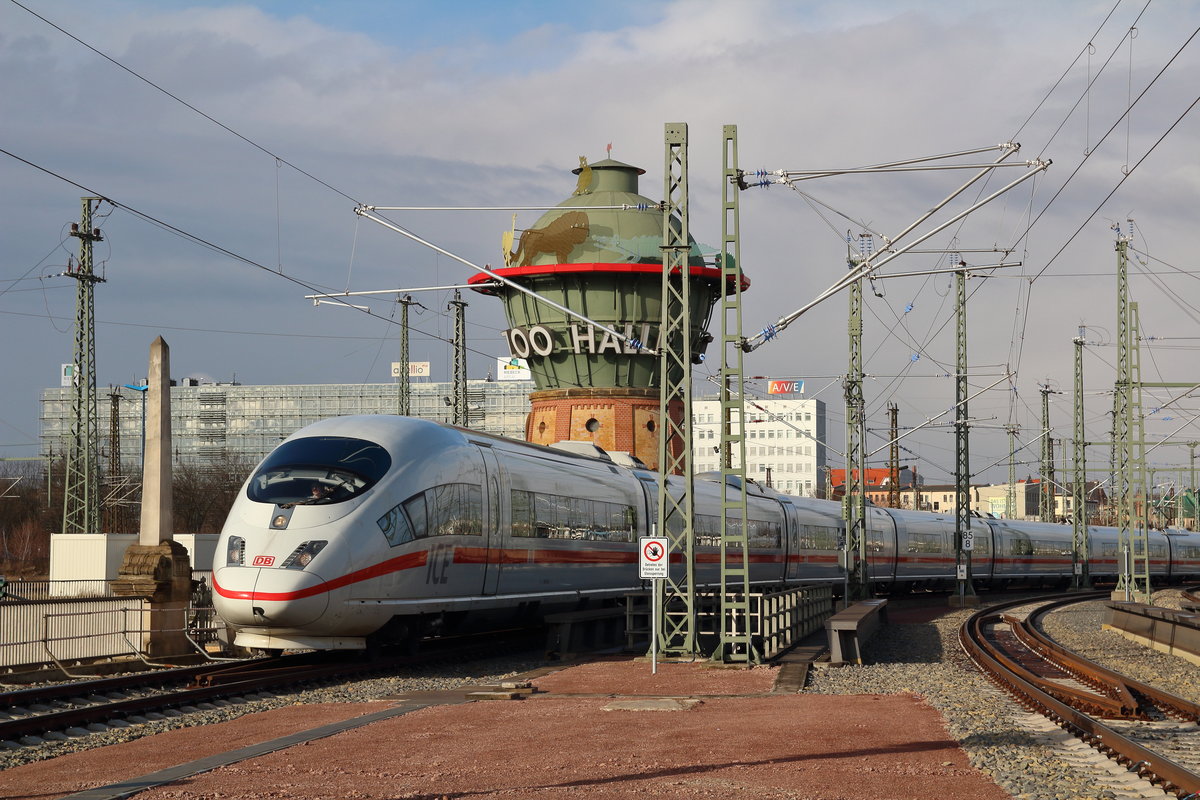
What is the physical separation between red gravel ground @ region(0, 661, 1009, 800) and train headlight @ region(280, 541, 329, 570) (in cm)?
342

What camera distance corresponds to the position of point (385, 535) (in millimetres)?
20797

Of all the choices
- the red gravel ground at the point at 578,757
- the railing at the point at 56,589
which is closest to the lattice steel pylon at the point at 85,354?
the railing at the point at 56,589

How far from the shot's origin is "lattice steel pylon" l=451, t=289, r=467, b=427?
57.6 m

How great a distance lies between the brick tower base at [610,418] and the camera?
45.6m

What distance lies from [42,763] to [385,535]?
28.2ft

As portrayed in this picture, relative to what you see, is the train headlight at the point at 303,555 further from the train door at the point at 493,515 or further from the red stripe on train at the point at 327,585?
the train door at the point at 493,515

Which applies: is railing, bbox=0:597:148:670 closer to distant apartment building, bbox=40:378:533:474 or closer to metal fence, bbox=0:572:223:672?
metal fence, bbox=0:572:223:672

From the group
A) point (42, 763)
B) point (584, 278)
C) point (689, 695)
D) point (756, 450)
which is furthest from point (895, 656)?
point (756, 450)

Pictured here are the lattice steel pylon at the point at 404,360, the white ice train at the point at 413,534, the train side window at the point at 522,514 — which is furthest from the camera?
the lattice steel pylon at the point at 404,360

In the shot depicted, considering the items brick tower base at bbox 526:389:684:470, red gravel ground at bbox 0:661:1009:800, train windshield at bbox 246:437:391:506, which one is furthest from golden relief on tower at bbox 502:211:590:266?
red gravel ground at bbox 0:661:1009:800

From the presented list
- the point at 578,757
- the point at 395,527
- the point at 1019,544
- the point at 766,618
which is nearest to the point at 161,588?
the point at 395,527

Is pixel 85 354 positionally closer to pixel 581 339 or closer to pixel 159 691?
pixel 581 339

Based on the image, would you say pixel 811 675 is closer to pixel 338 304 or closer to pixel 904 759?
pixel 904 759

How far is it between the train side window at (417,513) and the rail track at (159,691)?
2.14m
